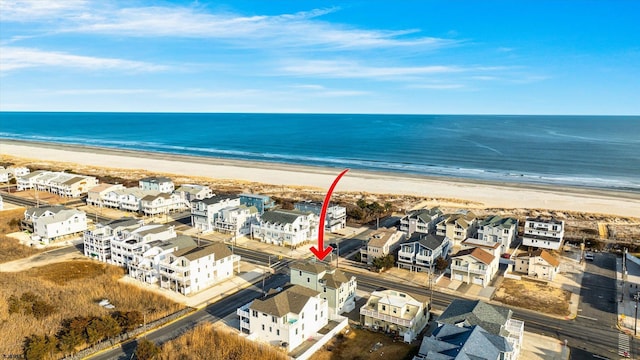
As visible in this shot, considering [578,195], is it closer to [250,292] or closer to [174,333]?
[250,292]

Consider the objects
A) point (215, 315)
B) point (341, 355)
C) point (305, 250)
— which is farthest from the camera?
point (305, 250)

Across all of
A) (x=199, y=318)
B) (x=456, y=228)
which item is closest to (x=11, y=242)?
(x=199, y=318)

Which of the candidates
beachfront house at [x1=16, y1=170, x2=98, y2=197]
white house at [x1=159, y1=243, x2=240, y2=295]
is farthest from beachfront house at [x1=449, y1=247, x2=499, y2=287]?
beachfront house at [x1=16, y1=170, x2=98, y2=197]

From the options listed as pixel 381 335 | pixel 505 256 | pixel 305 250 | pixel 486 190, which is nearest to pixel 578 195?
pixel 486 190

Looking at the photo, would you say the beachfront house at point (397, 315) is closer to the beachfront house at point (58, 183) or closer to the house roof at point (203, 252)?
the house roof at point (203, 252)

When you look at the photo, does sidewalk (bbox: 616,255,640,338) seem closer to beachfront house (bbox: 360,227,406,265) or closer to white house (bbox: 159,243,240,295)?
beachfront house (bbox: 360,227,406,265)

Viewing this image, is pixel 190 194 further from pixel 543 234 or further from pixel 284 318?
pixel 543 234
